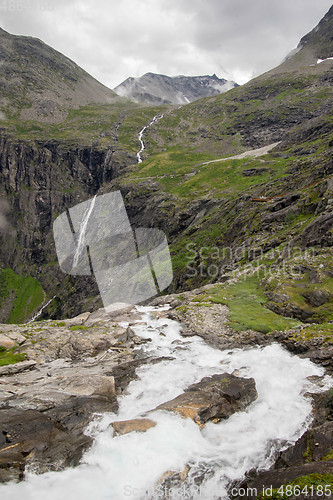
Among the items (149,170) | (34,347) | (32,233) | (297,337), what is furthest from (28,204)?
(297,337)

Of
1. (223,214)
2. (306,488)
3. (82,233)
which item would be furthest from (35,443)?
(82,233)

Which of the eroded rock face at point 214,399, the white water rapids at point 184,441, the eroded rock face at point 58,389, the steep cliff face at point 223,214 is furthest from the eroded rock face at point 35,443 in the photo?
the steep cliff face at point 223,214

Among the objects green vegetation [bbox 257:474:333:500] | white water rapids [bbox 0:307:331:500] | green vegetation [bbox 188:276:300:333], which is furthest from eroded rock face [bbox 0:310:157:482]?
green vegetation [bbox 188:276:300:333]

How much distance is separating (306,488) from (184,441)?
5341mm

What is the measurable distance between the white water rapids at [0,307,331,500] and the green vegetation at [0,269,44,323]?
16271 cm

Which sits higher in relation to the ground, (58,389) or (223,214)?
(223,214)

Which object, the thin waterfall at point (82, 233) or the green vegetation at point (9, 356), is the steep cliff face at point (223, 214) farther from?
the green vegetation at point (9, 356)

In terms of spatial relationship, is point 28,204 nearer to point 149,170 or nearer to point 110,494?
point 149,170

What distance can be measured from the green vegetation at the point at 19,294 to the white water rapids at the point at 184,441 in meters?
163

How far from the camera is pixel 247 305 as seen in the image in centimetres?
2838

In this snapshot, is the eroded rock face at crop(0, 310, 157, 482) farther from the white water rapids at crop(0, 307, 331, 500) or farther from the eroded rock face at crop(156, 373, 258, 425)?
the eroded rock face at crop(156, 373, 258, 425)

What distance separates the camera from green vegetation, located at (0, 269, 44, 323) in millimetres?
162625

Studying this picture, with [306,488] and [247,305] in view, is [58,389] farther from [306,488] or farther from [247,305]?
[247,305]

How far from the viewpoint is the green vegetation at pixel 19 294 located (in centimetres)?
16262
